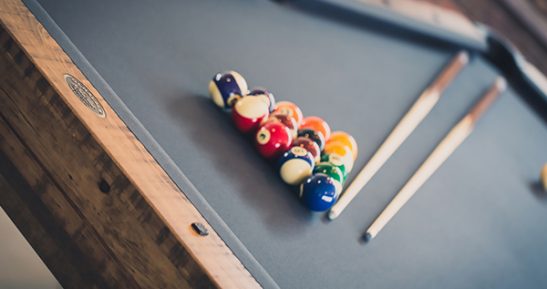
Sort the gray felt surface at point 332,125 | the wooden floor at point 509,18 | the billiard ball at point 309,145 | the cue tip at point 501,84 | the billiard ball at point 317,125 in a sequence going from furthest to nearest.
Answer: the wooden floor at point 509,18
the cue tip at point 501,84
the billiard ball at point 317,125
the billiard ball at point 309,145
the gray felt surface at point 332,125

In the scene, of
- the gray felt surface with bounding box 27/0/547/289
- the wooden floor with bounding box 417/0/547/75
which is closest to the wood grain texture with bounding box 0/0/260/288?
the gray felt surface with bounding box 27/0/547/289

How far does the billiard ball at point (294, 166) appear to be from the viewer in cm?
156

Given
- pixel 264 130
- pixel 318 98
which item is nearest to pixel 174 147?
pixel 264 130

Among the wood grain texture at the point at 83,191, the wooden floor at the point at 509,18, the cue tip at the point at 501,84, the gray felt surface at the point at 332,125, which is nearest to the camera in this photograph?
the wood grain texture at the point at 83,191

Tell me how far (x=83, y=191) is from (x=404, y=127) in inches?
48.3

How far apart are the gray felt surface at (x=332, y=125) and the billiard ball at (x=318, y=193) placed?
37mm

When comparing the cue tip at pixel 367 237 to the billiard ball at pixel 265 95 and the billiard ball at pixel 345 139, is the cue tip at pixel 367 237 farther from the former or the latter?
the billiard ball at pixel 265 95

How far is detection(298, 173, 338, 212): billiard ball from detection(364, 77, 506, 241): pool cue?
157mm

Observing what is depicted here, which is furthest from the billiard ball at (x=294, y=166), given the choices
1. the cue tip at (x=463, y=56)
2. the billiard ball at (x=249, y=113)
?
the cue tip at (x=463, y=56)

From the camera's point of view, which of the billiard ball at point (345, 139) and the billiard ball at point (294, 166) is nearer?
the billiard ball at point (294, 166)

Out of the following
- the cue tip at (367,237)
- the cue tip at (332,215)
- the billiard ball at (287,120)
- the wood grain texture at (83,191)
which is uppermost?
the billiard ball at (287,120)

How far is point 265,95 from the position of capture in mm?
1669

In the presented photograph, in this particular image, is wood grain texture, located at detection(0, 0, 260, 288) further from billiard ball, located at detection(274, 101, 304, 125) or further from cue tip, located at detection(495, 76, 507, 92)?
cue tip, located at detection(495, 76, 507, 92)

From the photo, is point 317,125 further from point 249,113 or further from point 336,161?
point 249,113
